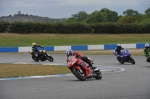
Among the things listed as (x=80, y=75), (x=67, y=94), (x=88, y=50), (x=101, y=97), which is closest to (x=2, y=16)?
(x=101, y=97)

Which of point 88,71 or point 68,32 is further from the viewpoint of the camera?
point 88,71

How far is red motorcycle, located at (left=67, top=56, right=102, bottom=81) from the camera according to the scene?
1173cm

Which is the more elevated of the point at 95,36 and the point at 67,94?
the point at 95,36

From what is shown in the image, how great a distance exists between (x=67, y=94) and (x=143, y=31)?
4.22m

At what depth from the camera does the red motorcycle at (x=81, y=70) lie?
38.5ft

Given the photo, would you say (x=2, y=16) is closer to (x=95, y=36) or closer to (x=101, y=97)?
(x=95, y=36)

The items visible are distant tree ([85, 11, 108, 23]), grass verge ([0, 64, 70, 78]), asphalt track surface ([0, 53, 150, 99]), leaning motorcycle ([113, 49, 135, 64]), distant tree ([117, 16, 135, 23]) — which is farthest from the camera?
leaning motorcycle ([113, 49, 135, 64])

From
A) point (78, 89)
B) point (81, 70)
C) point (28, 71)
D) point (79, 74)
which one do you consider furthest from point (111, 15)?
point (28, 71)

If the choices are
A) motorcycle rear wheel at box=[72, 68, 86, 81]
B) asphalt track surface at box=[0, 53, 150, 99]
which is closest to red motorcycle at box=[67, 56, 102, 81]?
motorcycle rear wheel at box=[72, 68, 86, 81]

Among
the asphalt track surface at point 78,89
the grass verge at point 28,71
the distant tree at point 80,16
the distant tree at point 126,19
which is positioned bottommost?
the grass verge at point 28,71

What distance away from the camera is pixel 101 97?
270 inches

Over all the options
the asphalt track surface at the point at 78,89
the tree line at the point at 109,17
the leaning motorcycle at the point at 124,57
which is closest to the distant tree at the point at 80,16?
the tree line at the point at 109,17

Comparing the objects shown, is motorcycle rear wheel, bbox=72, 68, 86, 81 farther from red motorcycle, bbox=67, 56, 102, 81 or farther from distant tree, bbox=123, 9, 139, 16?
distant tree, bbox=123, 9, 139, 16

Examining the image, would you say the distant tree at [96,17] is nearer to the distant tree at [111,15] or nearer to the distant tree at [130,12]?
the distant tree at [111,15]
